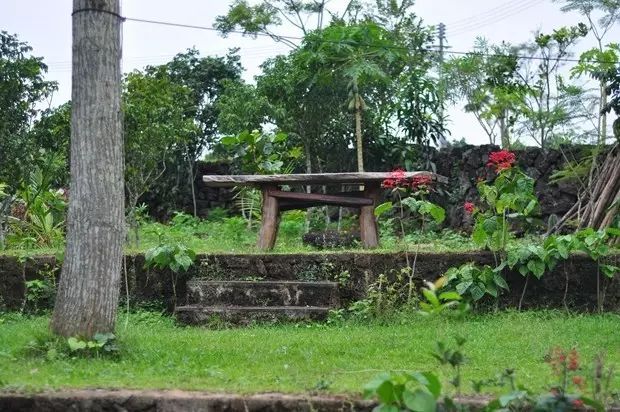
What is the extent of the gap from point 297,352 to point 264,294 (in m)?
1.99

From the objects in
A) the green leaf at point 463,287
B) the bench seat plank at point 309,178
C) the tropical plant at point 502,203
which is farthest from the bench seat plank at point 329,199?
the green leaf at point 463,287

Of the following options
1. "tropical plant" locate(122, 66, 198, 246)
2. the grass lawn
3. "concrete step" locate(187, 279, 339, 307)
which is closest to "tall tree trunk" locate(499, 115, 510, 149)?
"tropical plant" locate(122, 66, 198, 246)

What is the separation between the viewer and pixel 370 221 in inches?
363

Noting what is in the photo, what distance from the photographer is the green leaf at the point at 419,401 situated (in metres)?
4.05

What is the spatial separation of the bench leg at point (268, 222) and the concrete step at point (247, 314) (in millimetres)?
1480

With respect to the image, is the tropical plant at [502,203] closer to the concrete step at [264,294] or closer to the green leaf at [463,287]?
the green leaf at [463,287]

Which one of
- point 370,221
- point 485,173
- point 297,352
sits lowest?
point 297,352

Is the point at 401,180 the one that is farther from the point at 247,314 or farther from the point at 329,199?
the point at 247,314

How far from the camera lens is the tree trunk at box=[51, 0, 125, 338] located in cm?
589

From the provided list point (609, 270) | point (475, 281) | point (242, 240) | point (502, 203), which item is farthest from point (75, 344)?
point (242, 240)

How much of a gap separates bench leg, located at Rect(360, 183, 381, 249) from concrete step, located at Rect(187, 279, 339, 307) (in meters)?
1.23

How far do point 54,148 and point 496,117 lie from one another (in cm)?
1143

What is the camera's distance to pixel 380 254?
838 centimetres

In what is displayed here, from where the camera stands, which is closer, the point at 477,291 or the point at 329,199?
the point at 477,291
